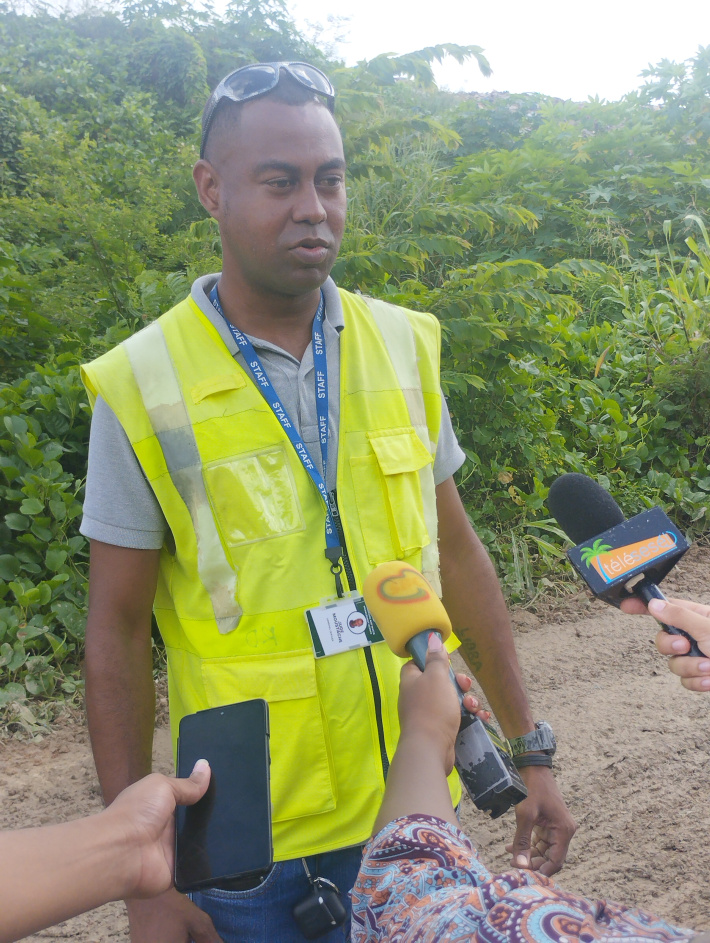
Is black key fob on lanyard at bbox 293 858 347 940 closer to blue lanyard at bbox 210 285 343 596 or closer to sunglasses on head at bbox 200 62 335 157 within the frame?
Result: blue lanyard at bbox 210 285 343 596

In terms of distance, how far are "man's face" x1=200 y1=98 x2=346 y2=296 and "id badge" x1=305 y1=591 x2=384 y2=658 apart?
2.41 ft

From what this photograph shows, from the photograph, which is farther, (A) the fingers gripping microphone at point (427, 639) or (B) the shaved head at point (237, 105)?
(B) the shaved head at point (237, 105)

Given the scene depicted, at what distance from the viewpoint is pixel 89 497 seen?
1645 mm

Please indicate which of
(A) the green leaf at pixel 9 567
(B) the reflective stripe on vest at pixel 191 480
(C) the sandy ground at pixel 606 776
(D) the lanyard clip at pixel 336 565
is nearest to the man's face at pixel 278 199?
(B) the reflective stripe on vest at pixel 191 480

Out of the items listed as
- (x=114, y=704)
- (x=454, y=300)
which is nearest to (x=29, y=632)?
(x=114, y=704)

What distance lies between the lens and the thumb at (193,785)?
132cm

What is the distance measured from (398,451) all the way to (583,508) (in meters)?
0.43

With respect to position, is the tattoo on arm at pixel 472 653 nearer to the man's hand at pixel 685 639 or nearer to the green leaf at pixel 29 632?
the man's hand at pixel 685 639

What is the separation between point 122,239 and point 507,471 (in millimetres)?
2867

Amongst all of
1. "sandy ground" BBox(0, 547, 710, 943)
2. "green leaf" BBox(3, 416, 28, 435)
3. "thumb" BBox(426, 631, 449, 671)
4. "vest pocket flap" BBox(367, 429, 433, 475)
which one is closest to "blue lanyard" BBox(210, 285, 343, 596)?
"vest pocket flap" BBox(367, 429, 433, 475)

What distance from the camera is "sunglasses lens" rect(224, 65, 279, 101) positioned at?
183 cm

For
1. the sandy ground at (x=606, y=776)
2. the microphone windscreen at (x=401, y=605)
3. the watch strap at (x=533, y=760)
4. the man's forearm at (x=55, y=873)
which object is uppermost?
the microphone windscreen at (x=401, y=605)

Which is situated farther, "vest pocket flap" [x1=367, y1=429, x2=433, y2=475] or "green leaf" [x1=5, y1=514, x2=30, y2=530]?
"green leaf" [x1=5, y1=514, x2=30, y2=530]

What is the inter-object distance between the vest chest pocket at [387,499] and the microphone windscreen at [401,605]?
23cm
